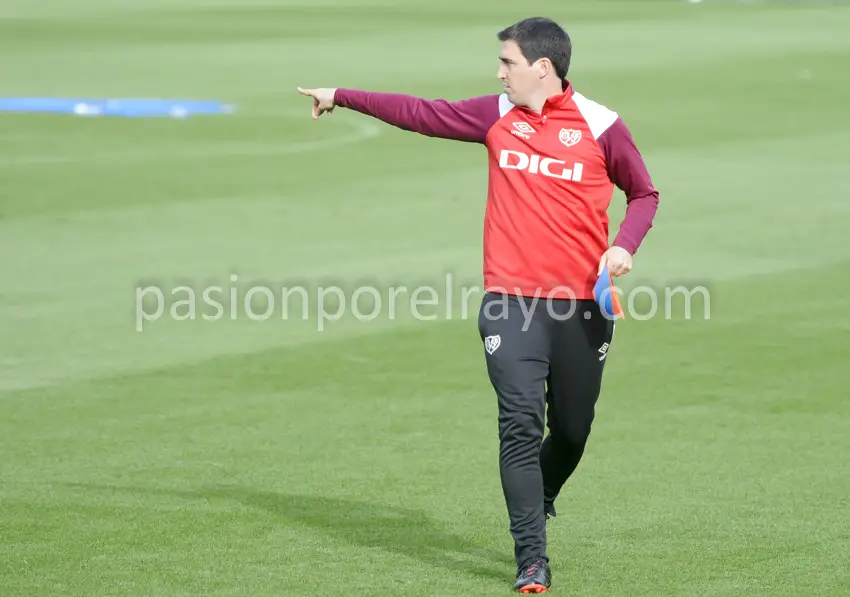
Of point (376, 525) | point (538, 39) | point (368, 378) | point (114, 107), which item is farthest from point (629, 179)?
point (114, 107)

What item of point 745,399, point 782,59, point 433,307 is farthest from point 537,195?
point 782,59

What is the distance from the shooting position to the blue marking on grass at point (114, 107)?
24097 mm

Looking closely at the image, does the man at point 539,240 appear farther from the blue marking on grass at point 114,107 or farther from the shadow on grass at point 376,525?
the blue marking on grass at point 114,107

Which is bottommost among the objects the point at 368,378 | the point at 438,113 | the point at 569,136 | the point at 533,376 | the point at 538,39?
the point at 368,378

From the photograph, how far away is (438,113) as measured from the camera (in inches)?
273

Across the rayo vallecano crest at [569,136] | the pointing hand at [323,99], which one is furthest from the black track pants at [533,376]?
the pointing hand at [323,99]

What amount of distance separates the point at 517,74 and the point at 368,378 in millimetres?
4180

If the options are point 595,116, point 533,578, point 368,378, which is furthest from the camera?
point 368,378

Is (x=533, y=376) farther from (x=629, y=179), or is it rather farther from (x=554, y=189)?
(x=629, y=179)

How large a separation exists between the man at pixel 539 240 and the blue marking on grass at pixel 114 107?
17.6 meters

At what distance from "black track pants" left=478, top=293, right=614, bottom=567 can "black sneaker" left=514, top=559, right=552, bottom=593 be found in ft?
0.12

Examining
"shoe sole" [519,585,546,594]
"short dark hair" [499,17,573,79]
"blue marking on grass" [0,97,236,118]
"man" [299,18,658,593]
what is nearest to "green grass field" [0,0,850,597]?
"shoe sole" [519,585,546,594]

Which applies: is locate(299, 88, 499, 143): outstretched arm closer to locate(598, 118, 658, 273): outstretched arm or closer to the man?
the man

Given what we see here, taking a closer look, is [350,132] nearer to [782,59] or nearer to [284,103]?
[284,103]
